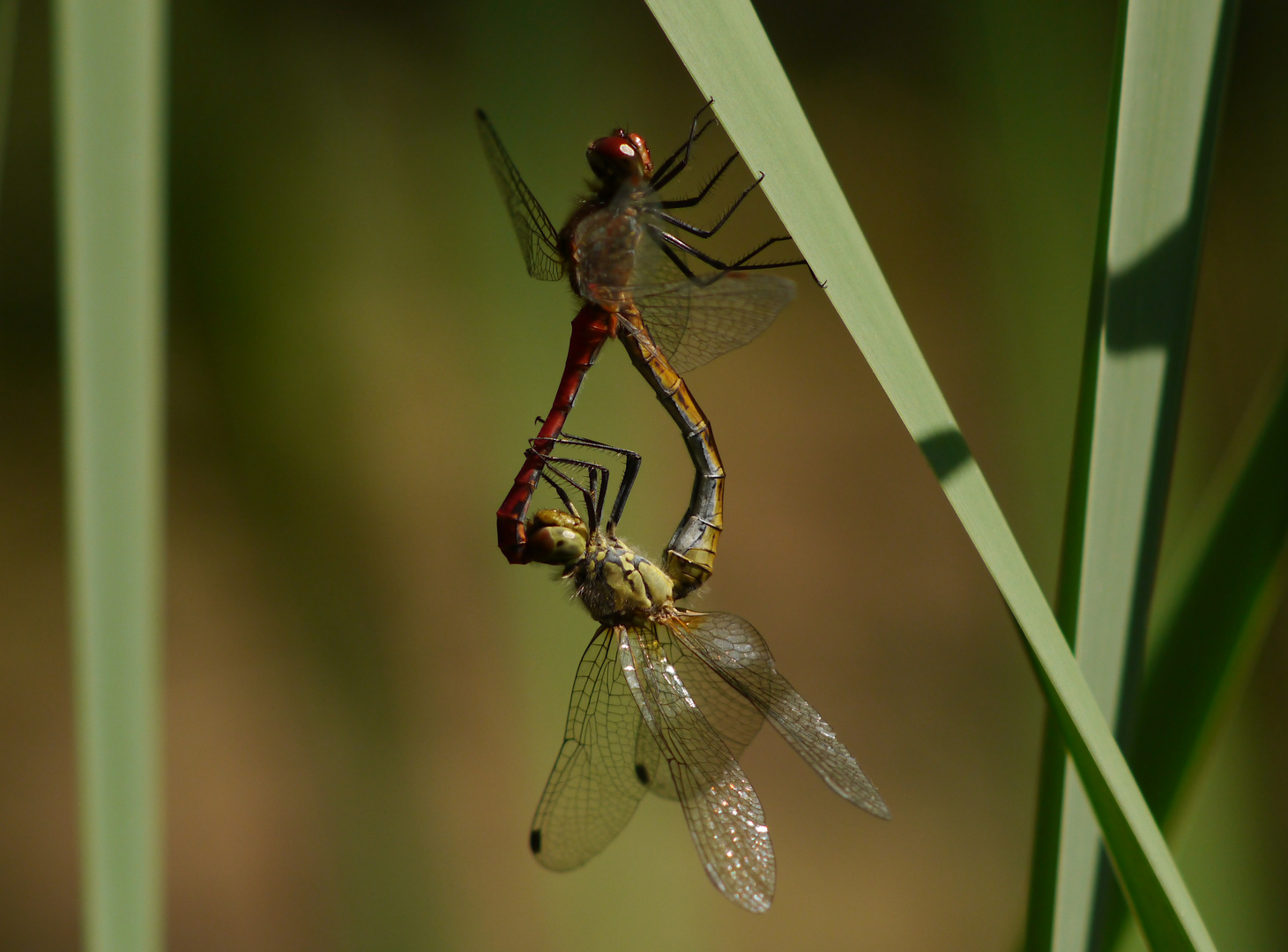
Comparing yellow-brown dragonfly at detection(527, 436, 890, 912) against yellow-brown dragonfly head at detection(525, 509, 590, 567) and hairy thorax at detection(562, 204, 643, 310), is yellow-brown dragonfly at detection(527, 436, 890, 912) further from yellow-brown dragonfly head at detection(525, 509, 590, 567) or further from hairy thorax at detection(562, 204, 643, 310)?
hairy thorax at detection(562, 204, 643, 310)

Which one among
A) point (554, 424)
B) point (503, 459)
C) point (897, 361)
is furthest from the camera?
point (503, 459)

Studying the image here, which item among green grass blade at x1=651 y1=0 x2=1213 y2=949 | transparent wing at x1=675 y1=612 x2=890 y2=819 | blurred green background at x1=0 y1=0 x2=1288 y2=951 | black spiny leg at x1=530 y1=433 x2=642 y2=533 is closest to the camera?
green grass blade at x1=651 y1=0 x2=1213 y2=949

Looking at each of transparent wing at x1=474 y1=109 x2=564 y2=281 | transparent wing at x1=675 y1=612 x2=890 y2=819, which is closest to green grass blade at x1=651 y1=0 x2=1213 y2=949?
transparent wing at x1=675 y1=612 x2=890 y2=819

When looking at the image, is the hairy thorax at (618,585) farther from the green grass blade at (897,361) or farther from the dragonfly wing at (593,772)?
the green grass blade at (897,361)

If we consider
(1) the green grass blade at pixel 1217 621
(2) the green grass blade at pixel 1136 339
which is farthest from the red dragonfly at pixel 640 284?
(1) the green grass blade at pixel 1217 621

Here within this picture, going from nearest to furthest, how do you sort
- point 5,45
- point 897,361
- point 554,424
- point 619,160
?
point 897,361 < point 5,45 < point 619,160 < point 554,424

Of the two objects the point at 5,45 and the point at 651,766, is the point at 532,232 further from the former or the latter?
the point at 651,766

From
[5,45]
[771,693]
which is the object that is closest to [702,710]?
[771,693]
